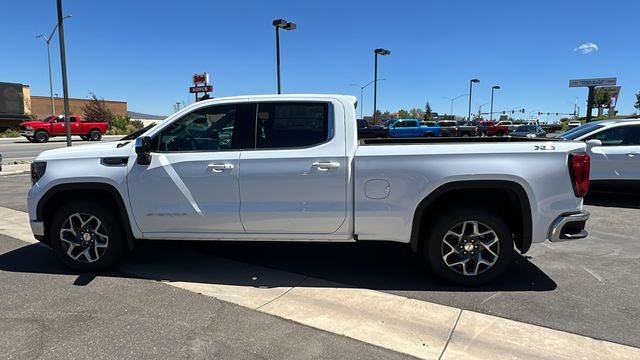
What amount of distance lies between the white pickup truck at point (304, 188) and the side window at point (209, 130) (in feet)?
0.04

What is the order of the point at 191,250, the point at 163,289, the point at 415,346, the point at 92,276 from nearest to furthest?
1. the point at 415,346
2. the point at 163,289
3. the point at 92,276
4. the point at 191,250

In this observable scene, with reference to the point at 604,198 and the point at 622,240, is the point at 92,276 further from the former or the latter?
the point at 604,198

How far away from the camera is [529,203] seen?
14.0ft

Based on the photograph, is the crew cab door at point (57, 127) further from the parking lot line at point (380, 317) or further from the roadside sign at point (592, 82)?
the roadside sign at point (592, 82)

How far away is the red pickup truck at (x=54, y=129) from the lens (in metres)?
30.8

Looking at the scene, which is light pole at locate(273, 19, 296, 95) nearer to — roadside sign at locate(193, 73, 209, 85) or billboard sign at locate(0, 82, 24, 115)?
roadside sign at locate(193, 73, 209, 85)

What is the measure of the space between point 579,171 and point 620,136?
223 inches

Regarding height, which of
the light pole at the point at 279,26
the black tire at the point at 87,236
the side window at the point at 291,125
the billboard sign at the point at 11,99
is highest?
the light pole at the point at 279,26

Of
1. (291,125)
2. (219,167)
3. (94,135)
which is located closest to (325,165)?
(291,125)

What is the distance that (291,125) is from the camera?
4.60 meters

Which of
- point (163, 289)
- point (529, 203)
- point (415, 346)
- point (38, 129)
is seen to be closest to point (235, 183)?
point (163, 289)

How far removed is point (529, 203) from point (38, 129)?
33.7 m

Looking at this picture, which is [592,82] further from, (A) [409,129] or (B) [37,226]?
(B) [37,226]

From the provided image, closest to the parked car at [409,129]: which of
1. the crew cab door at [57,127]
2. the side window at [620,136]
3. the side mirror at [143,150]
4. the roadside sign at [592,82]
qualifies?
the crew cab door at [57,127]
